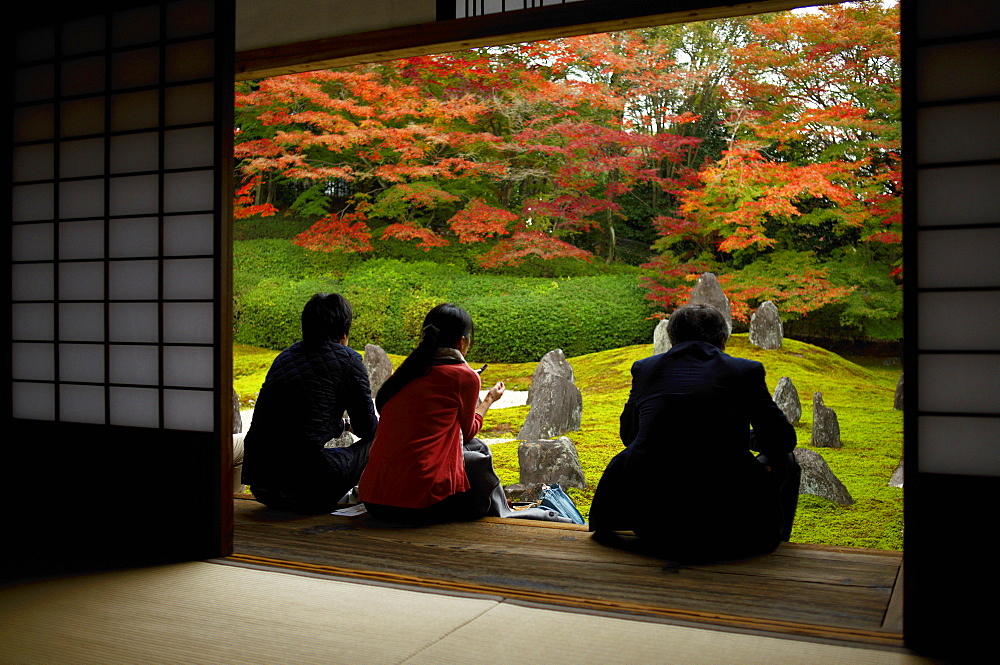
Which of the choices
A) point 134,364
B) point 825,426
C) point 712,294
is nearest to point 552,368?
point 825,426

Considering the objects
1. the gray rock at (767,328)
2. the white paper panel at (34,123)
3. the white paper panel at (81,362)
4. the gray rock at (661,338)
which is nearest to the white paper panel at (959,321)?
the white paper panel at (81,362)

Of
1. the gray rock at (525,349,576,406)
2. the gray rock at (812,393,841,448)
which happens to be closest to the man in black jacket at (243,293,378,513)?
the gray rock at (525,349,576,406)

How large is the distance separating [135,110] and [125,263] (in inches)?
22.7

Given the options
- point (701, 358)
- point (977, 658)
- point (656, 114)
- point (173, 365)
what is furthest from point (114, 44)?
point (656, 114)

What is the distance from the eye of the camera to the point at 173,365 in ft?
9.52

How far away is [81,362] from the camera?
10.2 ft

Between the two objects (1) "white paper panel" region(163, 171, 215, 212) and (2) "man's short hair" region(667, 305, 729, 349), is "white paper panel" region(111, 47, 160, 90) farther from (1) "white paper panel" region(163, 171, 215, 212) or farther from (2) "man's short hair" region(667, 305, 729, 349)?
(2) "man's short hair" region(667, 305, 729, 349)

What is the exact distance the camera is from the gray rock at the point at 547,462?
18.1ft

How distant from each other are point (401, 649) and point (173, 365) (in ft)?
5.06

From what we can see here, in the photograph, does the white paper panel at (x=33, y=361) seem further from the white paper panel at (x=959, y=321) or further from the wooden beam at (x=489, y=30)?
the white paper panel at (x=959, y=321)

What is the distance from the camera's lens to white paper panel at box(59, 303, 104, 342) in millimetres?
3084

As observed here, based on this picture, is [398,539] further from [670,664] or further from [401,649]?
[670,664]

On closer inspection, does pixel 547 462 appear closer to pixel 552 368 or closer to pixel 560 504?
pixel 552 368

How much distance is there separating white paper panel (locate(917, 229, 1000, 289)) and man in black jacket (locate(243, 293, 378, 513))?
2.14 m
